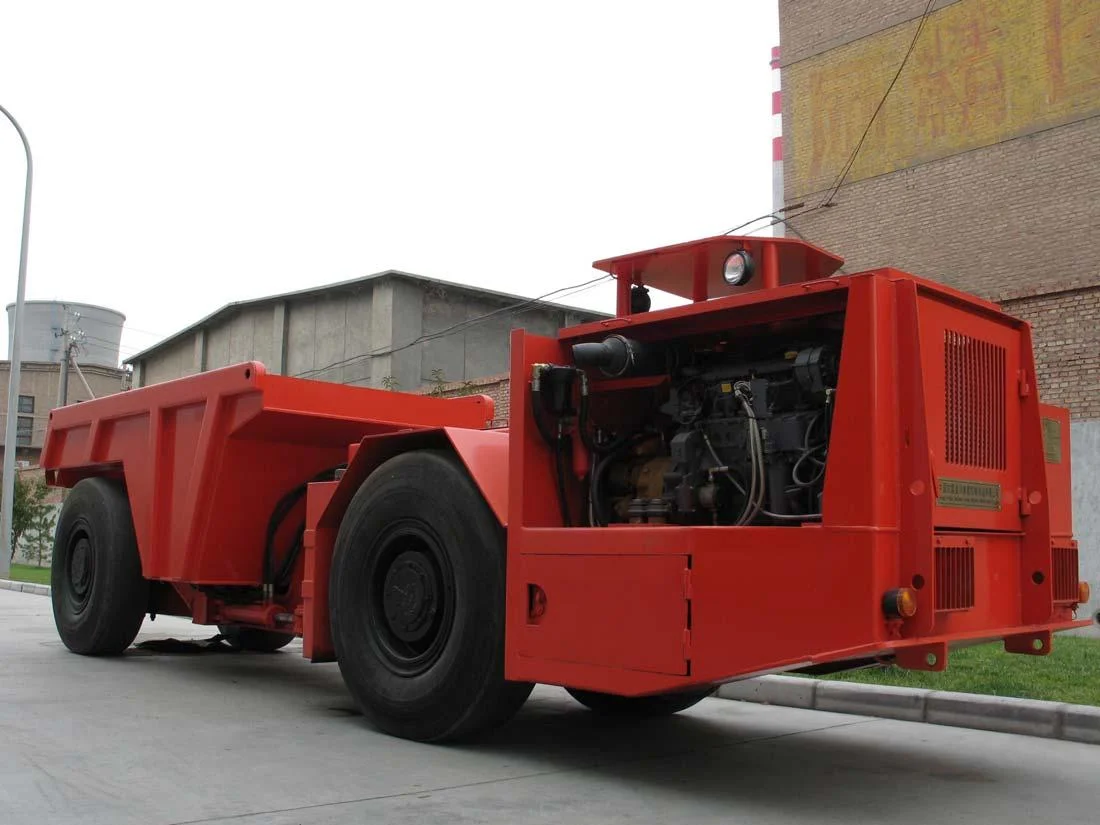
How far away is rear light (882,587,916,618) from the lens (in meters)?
4.01

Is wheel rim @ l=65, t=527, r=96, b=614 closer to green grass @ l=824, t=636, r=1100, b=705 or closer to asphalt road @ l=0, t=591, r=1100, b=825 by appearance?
asphalt road @ l=0, t=591, r=1100, b=825

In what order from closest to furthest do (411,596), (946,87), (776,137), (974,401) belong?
1. (974,401)
2. (411,596)
3. (946,87)
4. (776,137)

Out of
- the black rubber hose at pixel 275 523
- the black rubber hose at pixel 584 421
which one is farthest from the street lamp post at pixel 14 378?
the black rubber hose at pixel 584 421

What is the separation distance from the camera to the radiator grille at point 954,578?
14.1ft

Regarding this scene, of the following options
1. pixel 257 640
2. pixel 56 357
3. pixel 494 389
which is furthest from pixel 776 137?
pixel 56 357

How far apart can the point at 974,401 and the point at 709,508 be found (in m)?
1.24

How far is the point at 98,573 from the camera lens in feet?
27.2

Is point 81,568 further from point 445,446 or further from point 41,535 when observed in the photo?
point 41,535

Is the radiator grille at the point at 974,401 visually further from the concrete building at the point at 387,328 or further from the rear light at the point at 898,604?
the concrete building at the point at 387,328

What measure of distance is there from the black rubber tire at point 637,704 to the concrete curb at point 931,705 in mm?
942

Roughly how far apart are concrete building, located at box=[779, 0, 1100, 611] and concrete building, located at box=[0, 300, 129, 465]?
126ft

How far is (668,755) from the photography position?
214 inches

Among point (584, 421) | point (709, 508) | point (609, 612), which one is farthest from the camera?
point (584, 421)

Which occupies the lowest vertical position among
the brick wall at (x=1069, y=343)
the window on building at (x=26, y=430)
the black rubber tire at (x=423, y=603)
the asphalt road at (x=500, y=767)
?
the asphalt road at (x=500, y=767)
